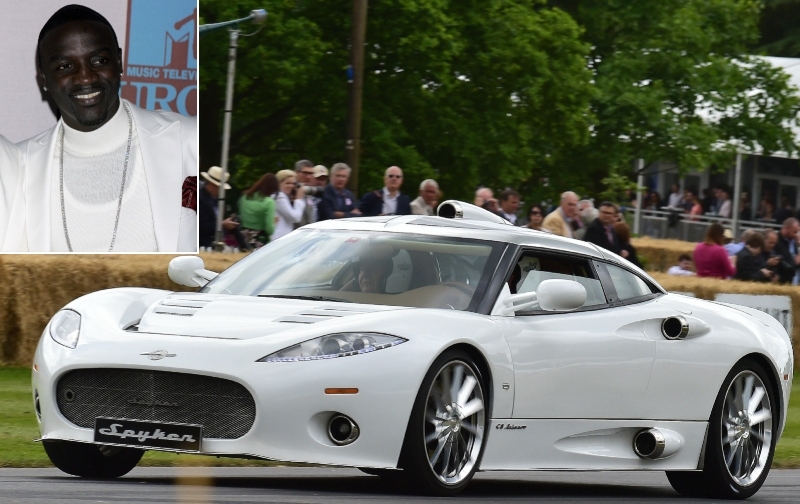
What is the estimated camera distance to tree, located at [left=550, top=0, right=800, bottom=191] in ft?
119

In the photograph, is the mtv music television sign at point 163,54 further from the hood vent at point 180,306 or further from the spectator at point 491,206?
the hood vent at point 180,306

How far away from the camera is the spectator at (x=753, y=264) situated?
20422mm

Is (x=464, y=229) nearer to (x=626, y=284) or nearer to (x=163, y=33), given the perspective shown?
(x=626, y=284)

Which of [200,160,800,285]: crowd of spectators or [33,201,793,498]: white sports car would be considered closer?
[33,201,793,498]: white sports car

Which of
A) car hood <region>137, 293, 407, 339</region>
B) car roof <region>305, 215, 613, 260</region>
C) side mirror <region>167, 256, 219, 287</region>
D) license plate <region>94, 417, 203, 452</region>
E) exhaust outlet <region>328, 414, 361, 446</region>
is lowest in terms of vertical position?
license plate <region>94, 417, 203, 452</region>

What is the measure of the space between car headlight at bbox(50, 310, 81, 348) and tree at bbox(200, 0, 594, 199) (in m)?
19.7

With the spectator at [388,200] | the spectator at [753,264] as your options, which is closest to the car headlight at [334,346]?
the spectator at [388,200]

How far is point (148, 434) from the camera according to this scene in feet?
25.2

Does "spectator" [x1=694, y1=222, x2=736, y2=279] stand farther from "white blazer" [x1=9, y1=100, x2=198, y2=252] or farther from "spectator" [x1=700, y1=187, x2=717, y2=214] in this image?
"spectator" [x1=700, y1=187, x2=717, y2=214]

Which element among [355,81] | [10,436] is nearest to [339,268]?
[10,436]

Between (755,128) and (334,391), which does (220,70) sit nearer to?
(755,128)

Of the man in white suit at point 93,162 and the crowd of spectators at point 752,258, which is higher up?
the man in white suit at point 93,162

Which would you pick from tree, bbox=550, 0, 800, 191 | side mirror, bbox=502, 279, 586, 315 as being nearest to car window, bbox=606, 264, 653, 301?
side mirror, bbox=502, 279, 586, 315

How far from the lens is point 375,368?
24.9 ft
